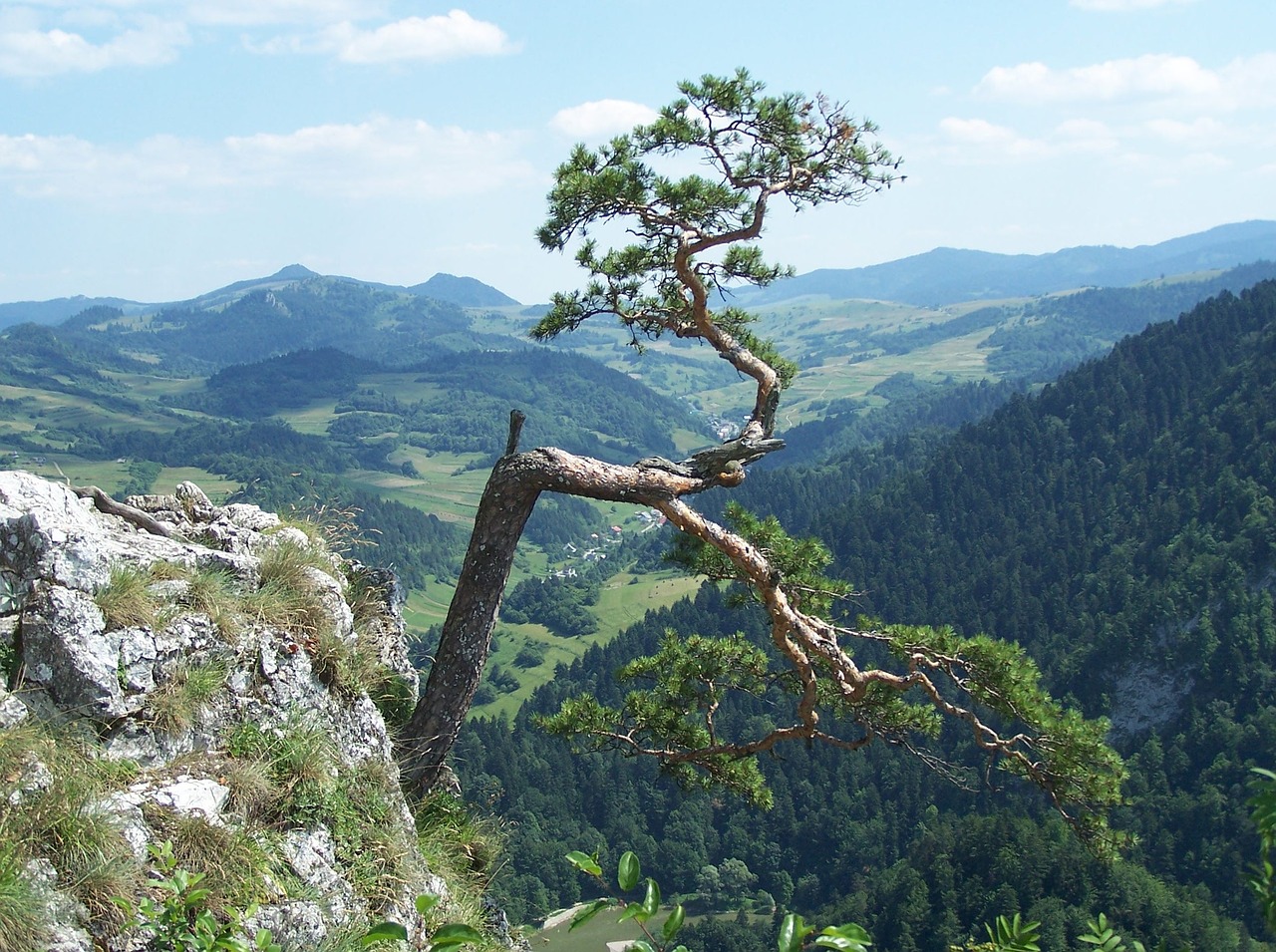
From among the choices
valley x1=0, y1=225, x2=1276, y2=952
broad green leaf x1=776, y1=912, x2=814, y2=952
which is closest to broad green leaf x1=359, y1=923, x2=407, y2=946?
broad green leaf x1=776, y1=912, x2=814, y2=952

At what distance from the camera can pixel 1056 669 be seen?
123 m

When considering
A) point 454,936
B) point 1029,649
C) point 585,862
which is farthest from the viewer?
point 1029,649

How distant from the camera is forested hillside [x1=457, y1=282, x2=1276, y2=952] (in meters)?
79.8

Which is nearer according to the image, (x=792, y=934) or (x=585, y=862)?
(x=792, y=934)

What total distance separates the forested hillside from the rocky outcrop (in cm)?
6407

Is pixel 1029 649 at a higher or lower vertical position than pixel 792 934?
lower

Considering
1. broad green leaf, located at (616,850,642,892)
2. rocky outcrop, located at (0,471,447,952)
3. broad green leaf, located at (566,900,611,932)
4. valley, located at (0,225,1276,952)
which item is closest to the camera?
broad green leaf, located at (566,900,611,932)

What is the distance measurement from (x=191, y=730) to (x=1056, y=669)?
132 m

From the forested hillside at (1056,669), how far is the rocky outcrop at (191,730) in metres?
64.1

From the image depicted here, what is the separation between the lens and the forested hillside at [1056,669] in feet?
262

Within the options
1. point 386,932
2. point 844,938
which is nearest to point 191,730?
point 386,932

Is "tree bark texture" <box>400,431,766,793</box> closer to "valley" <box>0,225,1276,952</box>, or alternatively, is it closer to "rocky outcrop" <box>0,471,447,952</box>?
"rocky outcrop" <box>0,471,447,952</box>

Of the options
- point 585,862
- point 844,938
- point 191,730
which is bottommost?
point 191,730

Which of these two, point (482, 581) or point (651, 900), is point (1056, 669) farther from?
point (651, 900)
